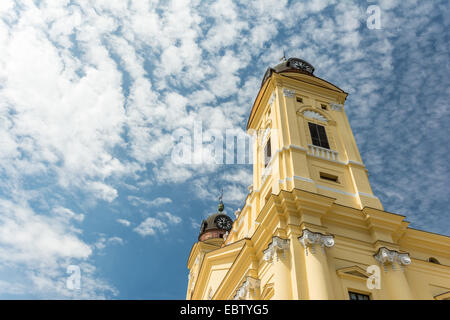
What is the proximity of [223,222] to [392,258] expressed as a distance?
2672cm

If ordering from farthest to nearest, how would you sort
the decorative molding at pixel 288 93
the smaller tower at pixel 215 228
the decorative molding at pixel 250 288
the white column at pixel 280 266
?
the smaller tower at pixel 215 228 → the decorative molding at pixel 288 93 → the decorative molding at pixel 250 288 → the white column at pixel 280 266

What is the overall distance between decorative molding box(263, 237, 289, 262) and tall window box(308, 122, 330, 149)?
8.32 m

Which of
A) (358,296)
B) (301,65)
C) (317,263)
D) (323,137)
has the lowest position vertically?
(358,296)

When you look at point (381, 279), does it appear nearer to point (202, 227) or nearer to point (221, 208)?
point (202, 227)

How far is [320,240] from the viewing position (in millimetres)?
15094

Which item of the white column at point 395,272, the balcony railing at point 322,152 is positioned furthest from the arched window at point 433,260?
the balcony railing at point 322,152

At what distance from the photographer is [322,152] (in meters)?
21.1

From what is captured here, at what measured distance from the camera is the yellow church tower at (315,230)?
1462 centimetres

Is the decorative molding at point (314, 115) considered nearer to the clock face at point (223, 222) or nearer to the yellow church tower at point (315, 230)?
the yellow church tower at point (315, 230)

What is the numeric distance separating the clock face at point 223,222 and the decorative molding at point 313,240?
25.2 meters

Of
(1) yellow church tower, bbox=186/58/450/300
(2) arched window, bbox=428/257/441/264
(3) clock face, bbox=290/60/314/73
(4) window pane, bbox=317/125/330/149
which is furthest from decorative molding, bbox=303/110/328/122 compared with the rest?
(2) arched window, bbox=428/257/441/264

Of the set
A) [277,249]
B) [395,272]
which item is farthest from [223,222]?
[395,272]

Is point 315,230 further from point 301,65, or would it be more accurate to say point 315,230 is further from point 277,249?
point 301,65
